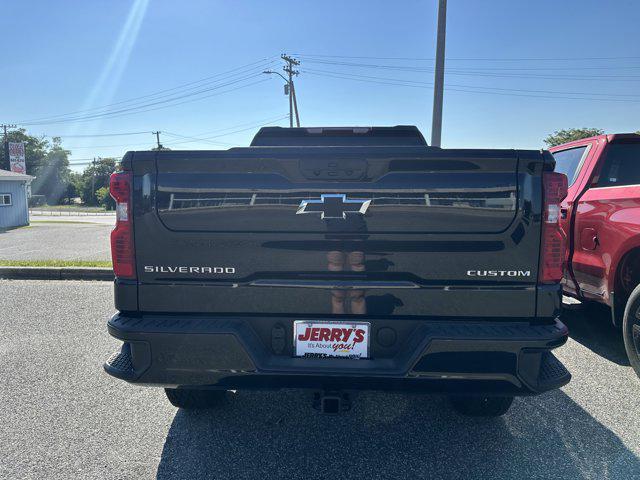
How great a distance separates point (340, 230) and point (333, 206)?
0.12 meters

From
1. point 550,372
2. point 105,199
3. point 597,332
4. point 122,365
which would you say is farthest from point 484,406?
point 105,199

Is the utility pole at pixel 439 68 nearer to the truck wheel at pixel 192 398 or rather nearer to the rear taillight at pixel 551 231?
the rear taillight at pixel 551 231

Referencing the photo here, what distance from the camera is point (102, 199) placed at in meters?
79.0

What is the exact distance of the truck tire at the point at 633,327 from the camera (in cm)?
343

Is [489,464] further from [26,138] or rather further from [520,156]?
[26,138]

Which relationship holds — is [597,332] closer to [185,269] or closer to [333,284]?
[333,284]

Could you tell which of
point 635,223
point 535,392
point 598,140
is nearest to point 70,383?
point 535,392

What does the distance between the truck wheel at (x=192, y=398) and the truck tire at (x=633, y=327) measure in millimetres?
3276

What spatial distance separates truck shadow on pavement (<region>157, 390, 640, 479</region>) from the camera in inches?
93.0

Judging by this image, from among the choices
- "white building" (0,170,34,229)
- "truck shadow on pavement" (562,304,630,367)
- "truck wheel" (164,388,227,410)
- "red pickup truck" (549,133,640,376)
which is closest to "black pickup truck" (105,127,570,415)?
"truck wheel" (164,388,227,410)

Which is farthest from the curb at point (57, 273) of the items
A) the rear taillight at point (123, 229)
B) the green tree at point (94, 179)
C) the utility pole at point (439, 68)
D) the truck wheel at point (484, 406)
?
the green tree at point (94, 179)

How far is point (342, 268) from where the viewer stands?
6.97 feet

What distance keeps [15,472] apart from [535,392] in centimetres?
278

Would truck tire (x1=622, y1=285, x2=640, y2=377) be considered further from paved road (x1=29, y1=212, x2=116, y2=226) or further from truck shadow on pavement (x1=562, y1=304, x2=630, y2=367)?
paved road (x1=29, y1=212, x2=116, y2=226)
